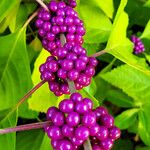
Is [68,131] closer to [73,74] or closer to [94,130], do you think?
[94,130]

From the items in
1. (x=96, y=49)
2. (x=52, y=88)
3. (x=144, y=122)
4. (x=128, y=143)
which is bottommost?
(x=128, y=143)

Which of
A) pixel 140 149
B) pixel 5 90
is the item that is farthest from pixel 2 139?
pixel 140 149

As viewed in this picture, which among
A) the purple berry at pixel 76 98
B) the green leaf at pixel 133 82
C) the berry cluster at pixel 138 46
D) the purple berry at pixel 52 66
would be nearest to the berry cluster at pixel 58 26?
the purple berry at pixel 52 66

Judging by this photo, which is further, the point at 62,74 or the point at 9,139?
the point at 9,139

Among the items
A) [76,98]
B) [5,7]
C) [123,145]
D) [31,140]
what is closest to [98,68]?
[123,145]

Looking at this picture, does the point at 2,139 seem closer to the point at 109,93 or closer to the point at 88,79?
the point at 88,79

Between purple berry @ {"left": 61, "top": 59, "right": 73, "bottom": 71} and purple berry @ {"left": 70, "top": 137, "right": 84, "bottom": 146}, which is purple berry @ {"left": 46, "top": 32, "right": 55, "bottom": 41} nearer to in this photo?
purple berry @ {"left": 61, "top": 59, "right": 73, "bottom": 71}

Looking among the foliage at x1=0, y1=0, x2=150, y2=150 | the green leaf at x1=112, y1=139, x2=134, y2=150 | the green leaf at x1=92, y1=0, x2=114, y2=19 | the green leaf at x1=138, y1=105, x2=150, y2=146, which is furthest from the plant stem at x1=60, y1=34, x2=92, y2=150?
the green leaf at x1=112, y1=139, x2=134, y2=150

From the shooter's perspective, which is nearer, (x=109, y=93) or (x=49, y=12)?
(x=49, y=12)
